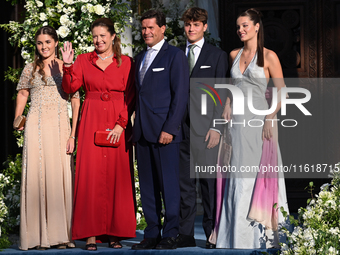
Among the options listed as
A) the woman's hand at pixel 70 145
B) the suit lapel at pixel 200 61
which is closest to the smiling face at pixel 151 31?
the suit lapel at pixel 200 61

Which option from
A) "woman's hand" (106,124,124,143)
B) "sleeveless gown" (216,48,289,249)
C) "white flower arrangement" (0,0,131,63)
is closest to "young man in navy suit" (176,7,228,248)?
"sleeveless gown" (216,48,289,249)

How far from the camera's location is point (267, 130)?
4.32 m

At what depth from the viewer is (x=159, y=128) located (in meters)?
4.29

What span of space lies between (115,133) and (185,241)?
1.07 meters

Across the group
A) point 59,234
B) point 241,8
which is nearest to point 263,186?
point 59,234

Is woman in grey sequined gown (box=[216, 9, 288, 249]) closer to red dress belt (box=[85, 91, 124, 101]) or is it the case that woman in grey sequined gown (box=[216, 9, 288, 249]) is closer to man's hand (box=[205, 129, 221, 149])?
man's hand (box=[205, 129, 221, 149])

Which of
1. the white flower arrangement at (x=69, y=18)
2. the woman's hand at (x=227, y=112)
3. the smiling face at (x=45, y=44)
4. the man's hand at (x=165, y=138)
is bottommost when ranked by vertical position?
the man's hand at (x=165, y=138)

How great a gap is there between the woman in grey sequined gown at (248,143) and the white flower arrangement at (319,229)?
38cm

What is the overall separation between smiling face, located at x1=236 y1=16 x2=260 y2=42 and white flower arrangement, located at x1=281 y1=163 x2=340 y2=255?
133 cm

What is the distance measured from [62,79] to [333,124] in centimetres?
375

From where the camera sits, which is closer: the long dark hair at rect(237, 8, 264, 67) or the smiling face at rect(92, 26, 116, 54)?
the long dark hair at rect(237, 8, 264, 67)

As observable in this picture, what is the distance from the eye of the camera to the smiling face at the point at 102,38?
14.5 feet

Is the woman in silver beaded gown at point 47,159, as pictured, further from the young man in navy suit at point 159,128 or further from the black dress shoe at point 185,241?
the black dress shoe at point 185,241

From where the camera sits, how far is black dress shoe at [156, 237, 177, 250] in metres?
4.20
